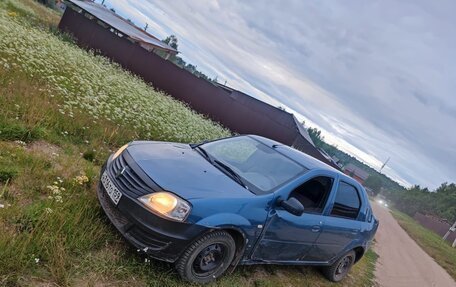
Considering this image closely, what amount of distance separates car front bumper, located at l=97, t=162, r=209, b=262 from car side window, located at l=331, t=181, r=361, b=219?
9.12 ft

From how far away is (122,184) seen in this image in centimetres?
443

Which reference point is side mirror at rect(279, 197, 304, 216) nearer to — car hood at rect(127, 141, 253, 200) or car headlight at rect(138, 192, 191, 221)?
car hood at rect(127, 141, 253, 200)

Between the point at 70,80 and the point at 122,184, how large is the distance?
684 cm

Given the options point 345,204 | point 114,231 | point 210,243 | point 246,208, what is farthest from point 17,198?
point 345,204

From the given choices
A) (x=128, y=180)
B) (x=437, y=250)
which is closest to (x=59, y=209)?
(x=128, y=180)

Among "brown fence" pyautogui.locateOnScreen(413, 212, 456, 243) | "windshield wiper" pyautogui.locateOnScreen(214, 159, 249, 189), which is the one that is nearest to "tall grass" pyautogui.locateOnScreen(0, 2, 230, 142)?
"windshield wiper" pyautogui.locateOnScreen(214, 159, 249, 189)

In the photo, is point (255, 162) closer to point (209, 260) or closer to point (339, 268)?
point (209, 260)

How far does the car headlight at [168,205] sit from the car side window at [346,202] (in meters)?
2.83

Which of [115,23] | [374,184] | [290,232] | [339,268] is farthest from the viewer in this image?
[374,184]

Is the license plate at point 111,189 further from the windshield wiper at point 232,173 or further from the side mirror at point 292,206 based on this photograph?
the side mirror at point 292,206

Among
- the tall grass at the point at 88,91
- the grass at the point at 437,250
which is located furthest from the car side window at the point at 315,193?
the grass at the point at 437,250

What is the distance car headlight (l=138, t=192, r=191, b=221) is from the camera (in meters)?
4.02

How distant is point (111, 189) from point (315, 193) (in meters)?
2.95

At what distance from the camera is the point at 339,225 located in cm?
615
